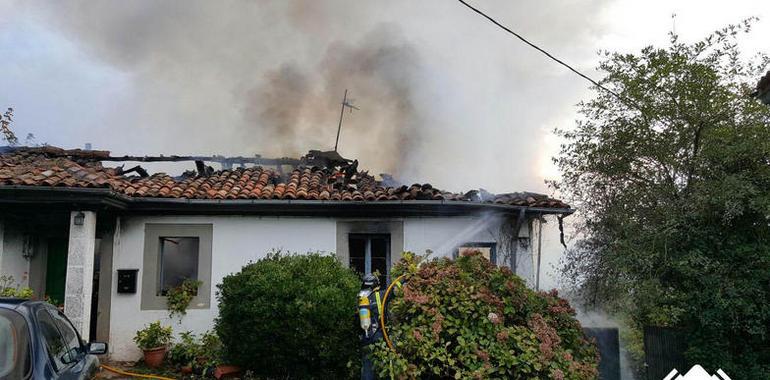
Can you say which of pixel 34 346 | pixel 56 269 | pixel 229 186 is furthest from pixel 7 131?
pixel 34 346

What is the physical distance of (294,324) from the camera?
21.6 feet

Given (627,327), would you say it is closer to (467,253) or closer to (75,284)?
(467,253)

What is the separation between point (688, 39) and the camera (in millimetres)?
7480

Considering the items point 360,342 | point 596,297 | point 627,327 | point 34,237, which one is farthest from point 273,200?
point 627,327

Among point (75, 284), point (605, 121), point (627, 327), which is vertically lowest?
point (627, 327)

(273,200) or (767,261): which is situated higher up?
(273,200)

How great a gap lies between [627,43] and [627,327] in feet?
15.9

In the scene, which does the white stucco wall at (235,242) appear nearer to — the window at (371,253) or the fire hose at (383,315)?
the window at (371,253)

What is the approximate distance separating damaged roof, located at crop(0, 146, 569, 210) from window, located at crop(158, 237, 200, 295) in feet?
3.34

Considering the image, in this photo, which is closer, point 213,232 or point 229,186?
point 213,232

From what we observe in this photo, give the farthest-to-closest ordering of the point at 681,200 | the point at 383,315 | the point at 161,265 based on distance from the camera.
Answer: the point at 161,265, the point at 681,200, the point at 383,315

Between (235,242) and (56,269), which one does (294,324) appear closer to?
(235,242)

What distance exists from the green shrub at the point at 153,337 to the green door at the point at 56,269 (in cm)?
205

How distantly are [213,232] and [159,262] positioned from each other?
3.61ft
